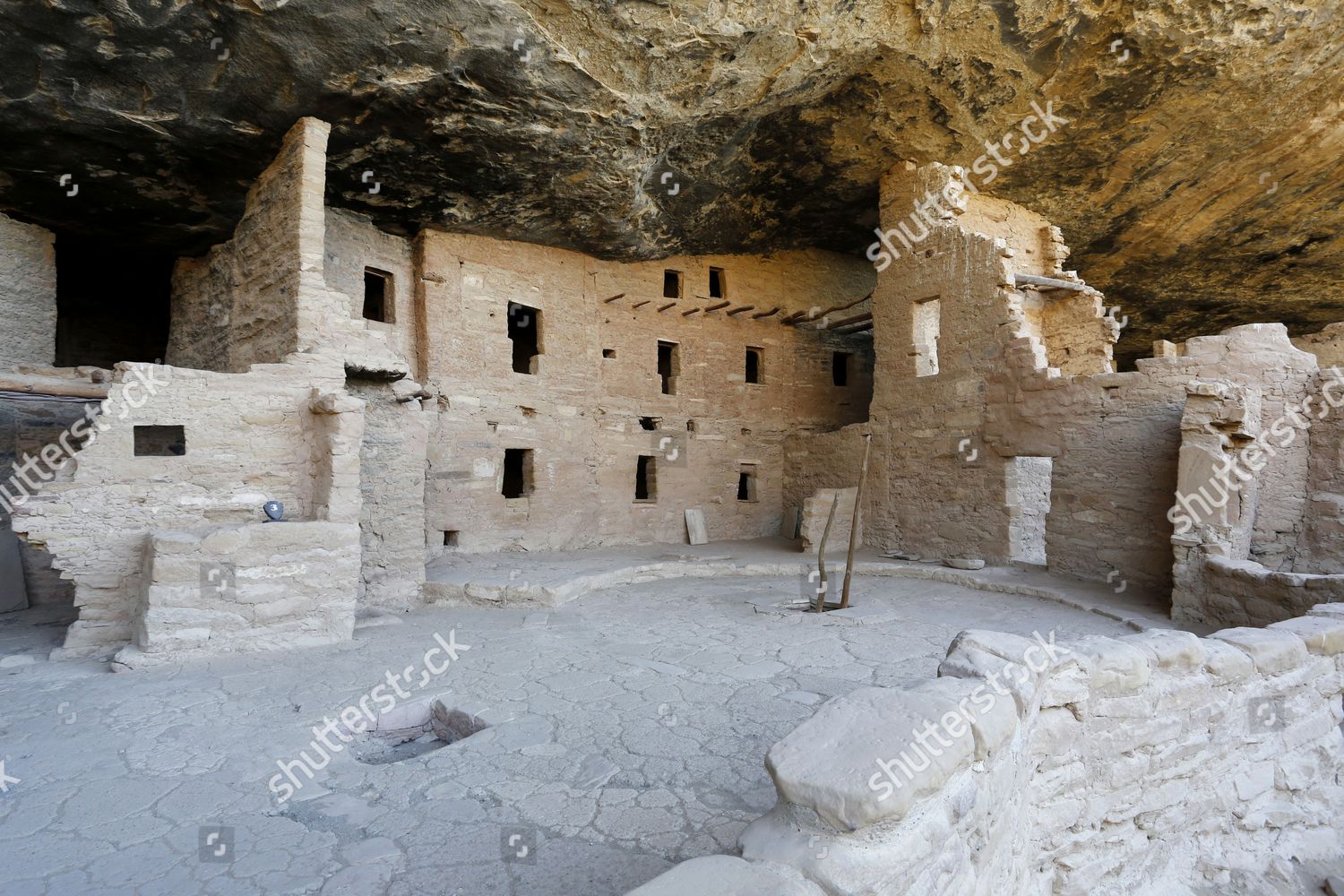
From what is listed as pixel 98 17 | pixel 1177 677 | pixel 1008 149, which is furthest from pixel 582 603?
pixel 1008 149

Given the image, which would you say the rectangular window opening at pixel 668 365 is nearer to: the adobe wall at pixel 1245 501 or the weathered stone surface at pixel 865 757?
the adobe wall at pixel 1245 501

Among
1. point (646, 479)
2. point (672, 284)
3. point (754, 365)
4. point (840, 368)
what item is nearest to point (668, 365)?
point (672, 284)

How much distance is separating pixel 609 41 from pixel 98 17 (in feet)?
15.0

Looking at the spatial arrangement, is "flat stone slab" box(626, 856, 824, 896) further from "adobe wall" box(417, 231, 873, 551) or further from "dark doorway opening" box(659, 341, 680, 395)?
"dark doorway opening" box(659, 341, 680, 395)

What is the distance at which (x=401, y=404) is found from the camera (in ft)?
26.3

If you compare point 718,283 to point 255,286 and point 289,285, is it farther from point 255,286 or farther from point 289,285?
point 289,285

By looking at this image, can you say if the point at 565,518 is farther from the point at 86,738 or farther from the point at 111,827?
the point at 111,827

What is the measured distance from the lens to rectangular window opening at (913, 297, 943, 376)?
11422mm

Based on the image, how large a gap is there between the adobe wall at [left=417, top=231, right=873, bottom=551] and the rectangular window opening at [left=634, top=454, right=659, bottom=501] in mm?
92

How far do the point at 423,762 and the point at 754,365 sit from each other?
12748mm

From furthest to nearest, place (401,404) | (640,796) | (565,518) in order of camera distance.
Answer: (565,518)
(401,404)
(640,796)

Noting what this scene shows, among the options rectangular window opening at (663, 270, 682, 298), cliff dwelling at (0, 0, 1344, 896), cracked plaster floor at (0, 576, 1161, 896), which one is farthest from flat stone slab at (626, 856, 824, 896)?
rectangular window opening at (663, 270, 682, 298)

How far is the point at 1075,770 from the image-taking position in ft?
10.9

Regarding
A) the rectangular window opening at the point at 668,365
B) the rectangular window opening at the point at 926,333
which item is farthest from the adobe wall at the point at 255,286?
the rectangular window opening at the point at 926,333
